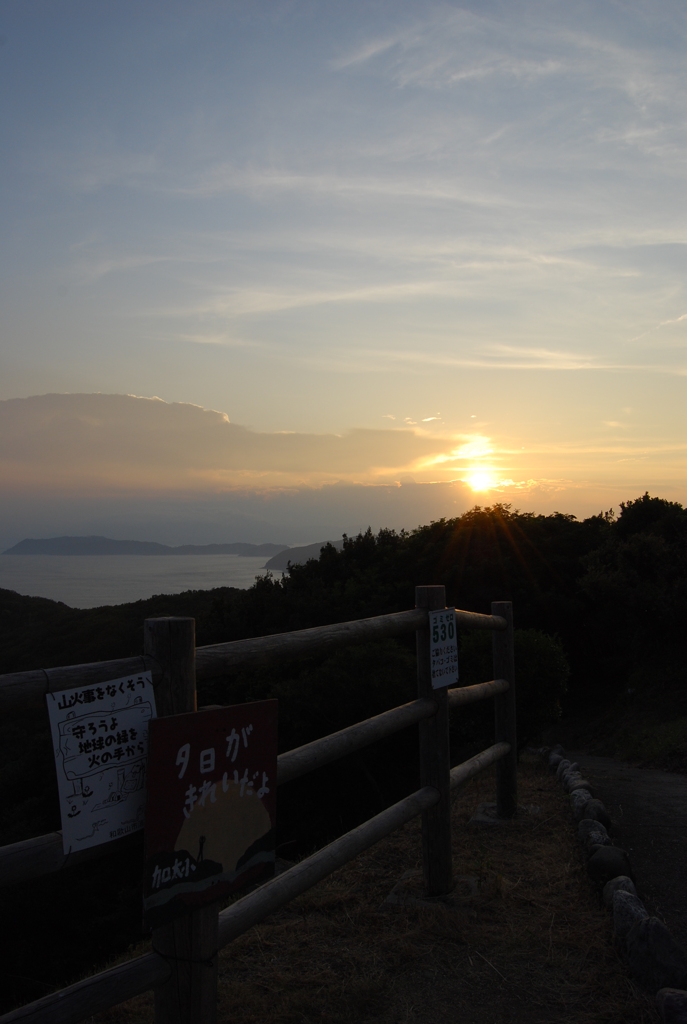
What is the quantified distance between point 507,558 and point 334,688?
9.60 metres

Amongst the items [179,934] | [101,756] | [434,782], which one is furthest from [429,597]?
[101,756]

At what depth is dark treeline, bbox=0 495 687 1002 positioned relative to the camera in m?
13.2

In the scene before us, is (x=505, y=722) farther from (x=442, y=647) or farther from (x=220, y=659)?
(x=220, y=659)

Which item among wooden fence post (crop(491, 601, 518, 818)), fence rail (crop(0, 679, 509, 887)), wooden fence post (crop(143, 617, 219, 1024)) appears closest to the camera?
fence rail (crop(0, 679, 509, 887))

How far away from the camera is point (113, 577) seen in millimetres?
88125

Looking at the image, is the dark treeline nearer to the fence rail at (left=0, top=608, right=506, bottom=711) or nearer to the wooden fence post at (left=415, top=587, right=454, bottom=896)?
the wooden fence post at (left=415, top=587, right=454, bottom=896)

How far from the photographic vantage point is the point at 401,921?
359 cm

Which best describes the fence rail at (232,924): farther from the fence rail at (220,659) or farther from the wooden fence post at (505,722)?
the wooden fence post at (505,722)

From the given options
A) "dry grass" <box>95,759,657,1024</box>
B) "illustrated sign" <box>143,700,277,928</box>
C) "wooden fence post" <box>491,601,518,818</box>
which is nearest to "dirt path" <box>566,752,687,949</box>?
"dry grass" <box>95,759,657,1024</box>

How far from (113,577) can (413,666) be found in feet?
258

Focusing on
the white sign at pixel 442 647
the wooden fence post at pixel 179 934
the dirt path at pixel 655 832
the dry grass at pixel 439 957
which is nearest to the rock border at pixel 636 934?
the dry grass at pixel 439 957

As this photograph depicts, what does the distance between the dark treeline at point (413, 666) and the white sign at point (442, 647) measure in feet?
13.5

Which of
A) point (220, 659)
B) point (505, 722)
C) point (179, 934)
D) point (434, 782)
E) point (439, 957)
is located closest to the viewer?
point (179, 934)

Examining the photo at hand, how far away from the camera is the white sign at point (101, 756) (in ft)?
6.15
